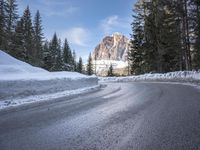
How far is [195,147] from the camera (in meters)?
3.48

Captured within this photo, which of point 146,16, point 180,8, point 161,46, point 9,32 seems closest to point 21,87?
point 180,8

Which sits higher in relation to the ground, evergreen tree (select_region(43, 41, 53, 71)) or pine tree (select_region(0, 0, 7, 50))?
pine tree (select_region(0, 0, 7, 50))

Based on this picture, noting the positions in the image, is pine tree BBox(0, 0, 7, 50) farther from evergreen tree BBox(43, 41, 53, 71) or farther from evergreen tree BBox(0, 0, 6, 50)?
evergreen tree BBox(43, 41, 53, 71)

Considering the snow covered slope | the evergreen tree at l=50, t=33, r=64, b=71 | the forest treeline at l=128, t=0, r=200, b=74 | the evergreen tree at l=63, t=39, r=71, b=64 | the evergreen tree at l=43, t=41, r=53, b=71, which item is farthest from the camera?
the evergreen tree at l=63, t=39, r=71, b=64

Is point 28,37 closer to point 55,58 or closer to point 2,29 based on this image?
point 2,29

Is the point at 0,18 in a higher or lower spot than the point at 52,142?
higher

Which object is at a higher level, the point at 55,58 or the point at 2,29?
the point at 2,29

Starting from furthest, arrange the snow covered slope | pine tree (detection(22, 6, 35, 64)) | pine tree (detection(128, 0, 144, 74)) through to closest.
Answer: pine tree (detection(22, 6, 35, 64)) < pine tree (detection(128, 0, 144, 74)) < the snow covered slope

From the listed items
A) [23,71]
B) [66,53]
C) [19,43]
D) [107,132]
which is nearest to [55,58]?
[66,53]

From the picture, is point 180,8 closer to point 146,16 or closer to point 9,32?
point 146,16

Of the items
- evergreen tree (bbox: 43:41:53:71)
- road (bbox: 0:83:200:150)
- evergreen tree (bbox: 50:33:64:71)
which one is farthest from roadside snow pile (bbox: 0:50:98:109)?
evergreen tree (bbox: 50:33:64:71)

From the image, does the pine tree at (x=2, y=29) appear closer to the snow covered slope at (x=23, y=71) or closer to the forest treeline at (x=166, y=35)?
the snow covered slope at (x=23, y=71)

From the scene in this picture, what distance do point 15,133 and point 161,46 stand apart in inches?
1269

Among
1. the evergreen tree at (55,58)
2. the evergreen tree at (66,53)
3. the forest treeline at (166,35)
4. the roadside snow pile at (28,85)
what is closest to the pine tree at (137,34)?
the forest treeline at (166,35)
